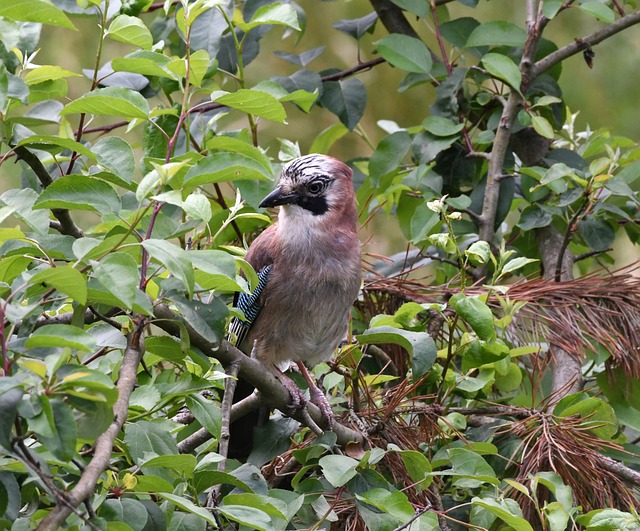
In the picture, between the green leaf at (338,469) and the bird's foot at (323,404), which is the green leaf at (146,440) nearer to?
the green leaf at (338,469)

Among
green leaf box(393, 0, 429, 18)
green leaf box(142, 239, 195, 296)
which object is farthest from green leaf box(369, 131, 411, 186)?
green leaf box(142, 239, 195, 296)

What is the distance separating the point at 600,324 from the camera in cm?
227

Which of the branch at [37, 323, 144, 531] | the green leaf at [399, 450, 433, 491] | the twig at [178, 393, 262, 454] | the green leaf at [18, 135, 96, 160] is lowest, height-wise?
the twig at [178, 393, 262, 454]

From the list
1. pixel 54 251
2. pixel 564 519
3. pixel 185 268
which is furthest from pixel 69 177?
pixel 564 519

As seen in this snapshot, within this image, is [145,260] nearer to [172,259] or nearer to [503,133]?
[172,259]

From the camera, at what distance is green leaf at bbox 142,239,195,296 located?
42.2 inches

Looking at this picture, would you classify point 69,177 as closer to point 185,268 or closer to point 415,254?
point 185,268

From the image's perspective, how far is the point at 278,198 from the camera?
2.25 m

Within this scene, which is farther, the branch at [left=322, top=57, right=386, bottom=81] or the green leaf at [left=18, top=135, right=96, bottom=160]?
the branch at [left=322, top=57, right=386, bottom=81]

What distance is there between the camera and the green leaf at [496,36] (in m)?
2.44

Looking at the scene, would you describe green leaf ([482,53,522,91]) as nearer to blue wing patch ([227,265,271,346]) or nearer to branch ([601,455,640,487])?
blue wing patch ([227,265,271,346])

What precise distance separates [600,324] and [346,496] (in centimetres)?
93

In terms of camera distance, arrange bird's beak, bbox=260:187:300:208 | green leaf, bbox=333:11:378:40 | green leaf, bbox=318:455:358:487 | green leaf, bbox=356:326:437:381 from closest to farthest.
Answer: green leaf, bbox=318:455:358:487
green leaf, bbox=356:326:437:381
bird's beak, bbox=260:187:300:208
green leaf, bbox=333:11:378:40

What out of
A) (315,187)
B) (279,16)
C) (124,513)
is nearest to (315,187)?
(315,187)
